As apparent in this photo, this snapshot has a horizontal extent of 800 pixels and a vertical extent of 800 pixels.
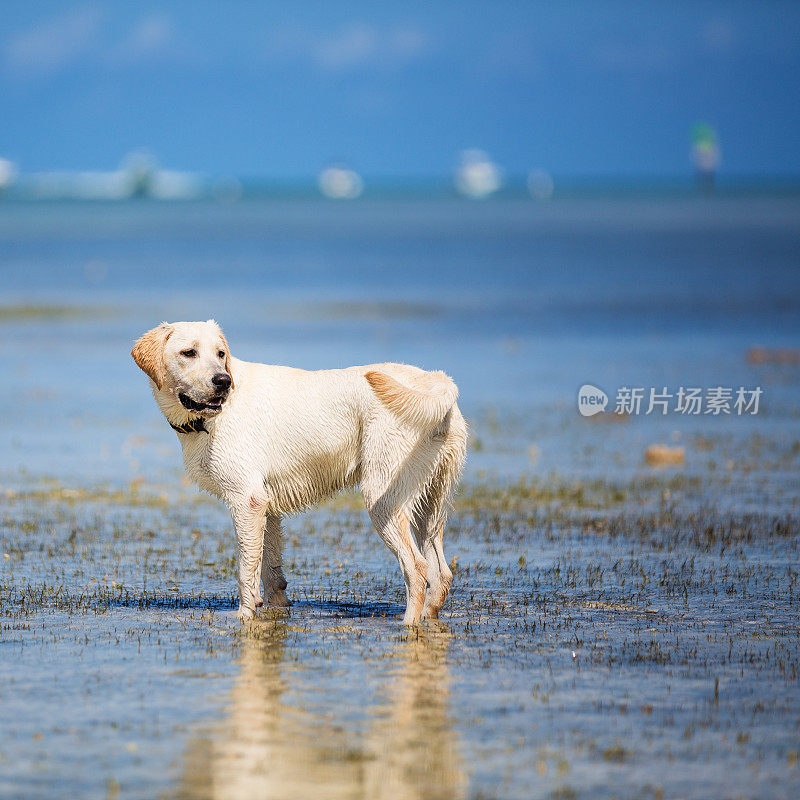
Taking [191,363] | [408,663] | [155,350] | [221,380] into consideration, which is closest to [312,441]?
[221,380]

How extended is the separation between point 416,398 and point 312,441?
91 cm

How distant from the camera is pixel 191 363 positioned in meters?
9.66

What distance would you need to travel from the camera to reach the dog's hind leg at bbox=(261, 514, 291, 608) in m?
10.3

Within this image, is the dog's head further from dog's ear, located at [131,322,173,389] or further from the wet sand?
the wet sand

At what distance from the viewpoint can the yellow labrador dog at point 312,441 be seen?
31.4 ft

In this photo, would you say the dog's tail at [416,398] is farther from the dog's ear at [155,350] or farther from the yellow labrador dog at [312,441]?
the dog's ear at [155,350]

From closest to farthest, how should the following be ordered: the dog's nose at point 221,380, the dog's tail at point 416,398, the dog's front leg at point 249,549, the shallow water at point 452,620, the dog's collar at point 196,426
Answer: the shallow water at point 452,620
the dog's tail at point 416,398
the dog's nose at point 221,380
the dog's front leg at point 249,549
the dog's collar at point 196,426

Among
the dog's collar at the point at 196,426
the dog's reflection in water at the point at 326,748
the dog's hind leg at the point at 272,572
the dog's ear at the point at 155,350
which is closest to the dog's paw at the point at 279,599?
the dog's hind leg at the point at 272,572

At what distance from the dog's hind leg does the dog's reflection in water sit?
5.84ft

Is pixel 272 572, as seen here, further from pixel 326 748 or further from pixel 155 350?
pixel 326 748

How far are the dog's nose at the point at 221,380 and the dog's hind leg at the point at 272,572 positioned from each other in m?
1.23

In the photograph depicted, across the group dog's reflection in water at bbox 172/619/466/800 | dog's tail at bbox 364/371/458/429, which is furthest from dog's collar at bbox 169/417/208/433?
dog's reflection in water at bbox 172/619/466/800

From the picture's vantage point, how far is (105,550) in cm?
1215

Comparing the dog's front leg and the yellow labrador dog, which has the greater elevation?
the yellow labrador dog
